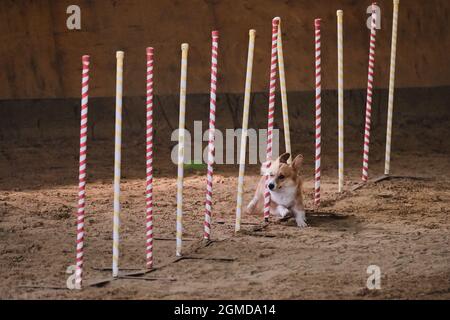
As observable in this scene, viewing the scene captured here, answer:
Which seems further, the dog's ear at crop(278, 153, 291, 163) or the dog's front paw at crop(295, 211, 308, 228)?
the dog's ear at crop(278, 153, 291, 163)

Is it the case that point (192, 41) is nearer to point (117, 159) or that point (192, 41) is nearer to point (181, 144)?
point (181, 144)

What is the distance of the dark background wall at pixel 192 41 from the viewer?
1770cm

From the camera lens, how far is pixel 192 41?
17859 millimetres

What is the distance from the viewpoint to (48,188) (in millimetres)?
14352

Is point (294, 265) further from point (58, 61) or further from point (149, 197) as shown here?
point (58, 61)

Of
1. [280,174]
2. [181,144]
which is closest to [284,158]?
[280,174]

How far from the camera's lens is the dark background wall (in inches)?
697

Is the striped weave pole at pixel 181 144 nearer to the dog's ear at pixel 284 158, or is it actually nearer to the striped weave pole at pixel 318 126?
the dog's ear at pixel 284 158

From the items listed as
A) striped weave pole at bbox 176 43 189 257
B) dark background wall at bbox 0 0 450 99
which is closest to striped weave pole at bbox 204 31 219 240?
striped weave pole at bbox 176 43 189 257

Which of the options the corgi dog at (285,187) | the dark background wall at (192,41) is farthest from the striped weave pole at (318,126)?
the dark background wall at (192,41)

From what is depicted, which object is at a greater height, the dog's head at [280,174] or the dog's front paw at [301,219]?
the dog's head at [280,174]

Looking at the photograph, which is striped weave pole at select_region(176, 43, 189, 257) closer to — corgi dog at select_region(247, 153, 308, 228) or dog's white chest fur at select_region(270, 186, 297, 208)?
corgi dog at select_region(247, 153, 308, 228)

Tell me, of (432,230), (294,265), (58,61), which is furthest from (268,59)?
(294,265)

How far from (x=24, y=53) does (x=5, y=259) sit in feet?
26.8
